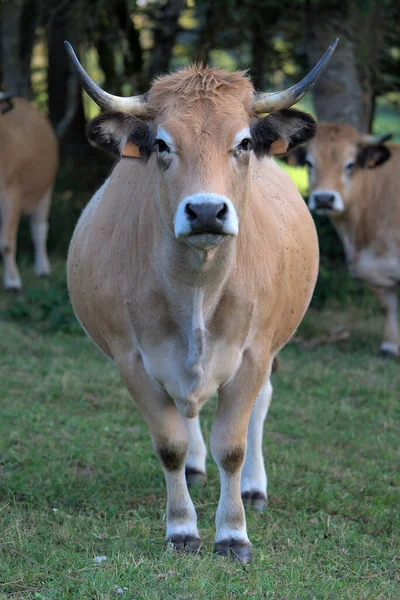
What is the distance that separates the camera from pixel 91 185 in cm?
1382

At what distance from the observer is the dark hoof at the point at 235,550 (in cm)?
437

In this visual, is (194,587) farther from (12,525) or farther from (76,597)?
(12,525)

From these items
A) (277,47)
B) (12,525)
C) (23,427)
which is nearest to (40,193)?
(277,47)

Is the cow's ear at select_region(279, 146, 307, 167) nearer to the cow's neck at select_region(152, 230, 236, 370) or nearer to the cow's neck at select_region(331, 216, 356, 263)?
the cow's neck at select_region(331, 216, 356, 263)

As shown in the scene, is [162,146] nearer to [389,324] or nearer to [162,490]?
[162,490]

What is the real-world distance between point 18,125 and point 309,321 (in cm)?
453

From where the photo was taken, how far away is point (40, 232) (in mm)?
12180

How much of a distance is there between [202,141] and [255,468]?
86.2 inches

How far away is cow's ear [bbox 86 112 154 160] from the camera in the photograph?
4195 mm

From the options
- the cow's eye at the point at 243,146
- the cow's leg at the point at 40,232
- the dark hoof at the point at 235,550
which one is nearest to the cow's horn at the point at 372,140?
the cow's leg at the point at 40,232

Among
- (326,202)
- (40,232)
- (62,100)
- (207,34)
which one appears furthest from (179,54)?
(326,202)

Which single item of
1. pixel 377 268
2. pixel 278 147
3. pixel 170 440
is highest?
pixel 278 147

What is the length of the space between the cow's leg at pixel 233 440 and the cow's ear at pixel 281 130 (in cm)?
100

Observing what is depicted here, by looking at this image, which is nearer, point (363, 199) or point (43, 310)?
point (363, 199)
